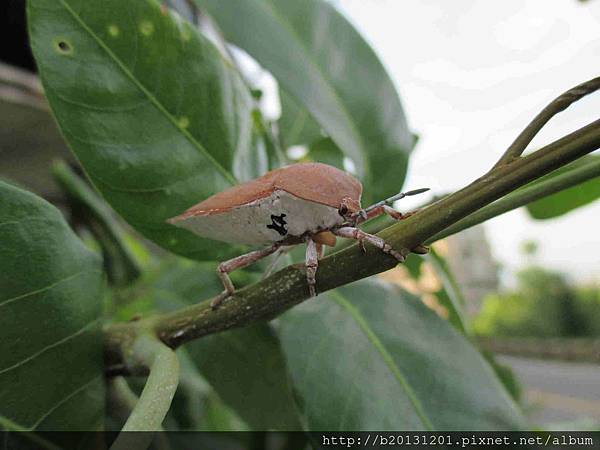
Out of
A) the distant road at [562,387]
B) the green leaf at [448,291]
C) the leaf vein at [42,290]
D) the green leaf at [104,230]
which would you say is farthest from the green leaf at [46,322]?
the distant road at [562,387]

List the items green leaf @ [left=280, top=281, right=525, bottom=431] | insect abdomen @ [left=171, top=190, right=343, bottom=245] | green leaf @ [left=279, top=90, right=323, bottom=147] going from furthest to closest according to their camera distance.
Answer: green leaf @ [left=279, top=90, right=323, bottom=147], green leaf @ [left=280, top=281, right=525, bottom=431], insect abdomen @ [left=171, top=190, right=343, bottom=245]

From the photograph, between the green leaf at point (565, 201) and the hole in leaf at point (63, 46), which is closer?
the hole in leaf at point (63, 46)

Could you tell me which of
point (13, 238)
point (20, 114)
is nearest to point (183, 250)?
point (13, 238)

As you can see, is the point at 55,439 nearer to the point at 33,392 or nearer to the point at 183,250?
the point at 33,392

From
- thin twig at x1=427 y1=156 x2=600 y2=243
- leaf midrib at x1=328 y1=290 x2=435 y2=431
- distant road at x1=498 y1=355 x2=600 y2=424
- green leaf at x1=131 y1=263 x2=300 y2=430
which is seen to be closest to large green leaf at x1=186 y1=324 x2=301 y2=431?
green leaf at x1=131 y1=263 x2=300 y2=430

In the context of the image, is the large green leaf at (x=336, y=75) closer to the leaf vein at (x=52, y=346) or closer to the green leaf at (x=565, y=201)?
the green leaf at (x=565, y=201)

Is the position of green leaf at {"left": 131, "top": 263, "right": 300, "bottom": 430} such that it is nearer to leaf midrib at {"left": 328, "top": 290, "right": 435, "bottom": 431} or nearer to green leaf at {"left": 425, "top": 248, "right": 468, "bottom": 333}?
leaf midrib at {"left": 328, "top": 290, "right": 435, "bottom": 431}
